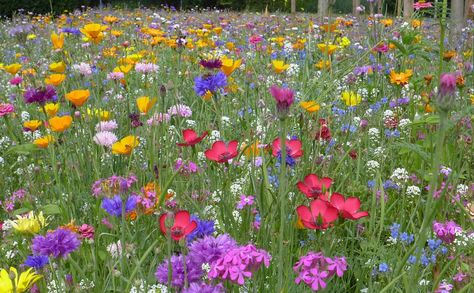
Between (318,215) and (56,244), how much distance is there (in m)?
0.48

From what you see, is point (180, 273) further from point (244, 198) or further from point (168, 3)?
point (168, 3)

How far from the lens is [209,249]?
3.01 ft

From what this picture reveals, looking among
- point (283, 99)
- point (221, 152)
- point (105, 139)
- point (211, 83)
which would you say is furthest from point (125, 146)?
point (283, 99)

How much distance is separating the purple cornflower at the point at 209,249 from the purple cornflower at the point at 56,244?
0.23m

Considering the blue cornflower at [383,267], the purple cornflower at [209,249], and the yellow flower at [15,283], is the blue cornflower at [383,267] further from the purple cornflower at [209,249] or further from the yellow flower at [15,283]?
the yellow flower at [15,283]

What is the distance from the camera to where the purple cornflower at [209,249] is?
905 millimetres

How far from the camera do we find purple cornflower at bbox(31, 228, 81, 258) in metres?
0.99

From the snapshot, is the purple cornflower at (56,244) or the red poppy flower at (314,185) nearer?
the purple cornflower at (56,244)

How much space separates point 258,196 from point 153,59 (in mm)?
2153

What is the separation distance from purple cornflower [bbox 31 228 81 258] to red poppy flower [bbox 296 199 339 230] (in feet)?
1.37

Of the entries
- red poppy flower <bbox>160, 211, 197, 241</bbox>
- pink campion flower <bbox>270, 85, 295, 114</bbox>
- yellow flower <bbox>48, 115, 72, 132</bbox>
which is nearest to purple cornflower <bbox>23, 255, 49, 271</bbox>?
red poppy flower <bbox>160, 211, 197, 241</bbox>

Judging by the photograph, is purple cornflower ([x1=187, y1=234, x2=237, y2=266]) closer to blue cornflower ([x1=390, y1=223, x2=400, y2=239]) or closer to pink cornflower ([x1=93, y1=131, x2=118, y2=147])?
blue cornflower ([x1=390, y1=223, x2=400, y2=239])

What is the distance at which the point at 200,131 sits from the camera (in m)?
2.44

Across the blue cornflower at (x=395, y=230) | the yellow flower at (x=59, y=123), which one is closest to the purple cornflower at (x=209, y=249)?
the blue cornflower at (x=395, y=230)
